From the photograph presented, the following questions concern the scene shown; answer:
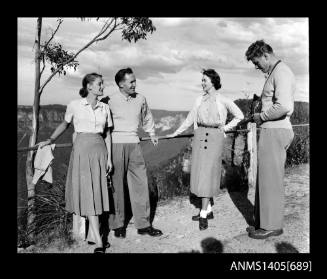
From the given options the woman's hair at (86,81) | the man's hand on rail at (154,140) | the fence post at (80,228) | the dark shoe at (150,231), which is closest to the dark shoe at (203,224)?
the dark shoe at (150,231)

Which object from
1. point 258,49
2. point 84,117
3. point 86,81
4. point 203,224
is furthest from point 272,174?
point 86,81

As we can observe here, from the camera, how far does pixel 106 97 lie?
4.70 metres

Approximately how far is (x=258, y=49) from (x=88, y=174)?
7.56 feet

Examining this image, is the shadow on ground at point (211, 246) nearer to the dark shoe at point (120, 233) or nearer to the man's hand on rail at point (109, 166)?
the dark shoe at point (120, 233)

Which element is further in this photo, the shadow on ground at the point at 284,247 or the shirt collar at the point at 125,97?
the shirt collar at the point at 125,97

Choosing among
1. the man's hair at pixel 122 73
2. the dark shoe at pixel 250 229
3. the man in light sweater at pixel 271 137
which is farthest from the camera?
the dark shoe at pixel 250 229

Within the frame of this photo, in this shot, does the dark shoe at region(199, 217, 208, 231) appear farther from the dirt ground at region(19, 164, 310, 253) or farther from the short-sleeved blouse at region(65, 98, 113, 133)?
the short-sleeved blouse at region(65, 98, 113, 133)

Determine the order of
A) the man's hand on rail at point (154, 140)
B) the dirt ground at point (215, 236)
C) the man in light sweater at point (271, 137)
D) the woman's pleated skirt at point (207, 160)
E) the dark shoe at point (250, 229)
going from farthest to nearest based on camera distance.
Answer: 1. the man's hand on rail at point (154, 140)
2. the woman's pleated skirt at point (207, 160)
3. the dark shoe at point (250, 229)
4. the dirt ground at point (215, 236)
5. the man in light sweater at point (271, 137)

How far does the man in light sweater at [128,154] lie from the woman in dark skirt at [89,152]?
288mm

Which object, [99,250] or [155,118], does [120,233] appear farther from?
[155,118]

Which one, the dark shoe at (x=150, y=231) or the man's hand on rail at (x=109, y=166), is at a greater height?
the man's hand on rail at (x=109, y=166)

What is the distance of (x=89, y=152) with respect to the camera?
13.8 ft

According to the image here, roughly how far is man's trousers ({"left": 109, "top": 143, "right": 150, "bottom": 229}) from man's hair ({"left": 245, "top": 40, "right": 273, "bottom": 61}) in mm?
1705

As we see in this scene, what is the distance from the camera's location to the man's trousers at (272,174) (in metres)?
4.28
